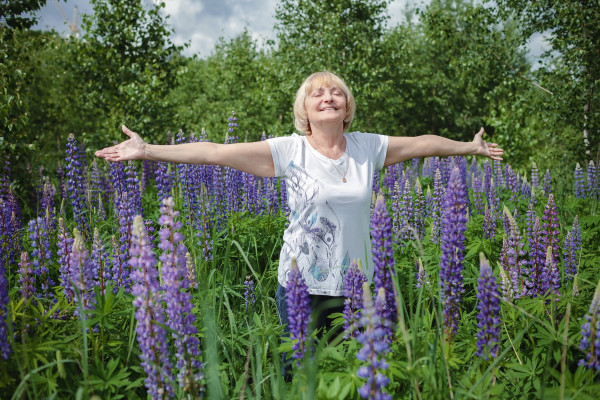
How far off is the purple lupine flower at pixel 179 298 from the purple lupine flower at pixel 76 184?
123 inches

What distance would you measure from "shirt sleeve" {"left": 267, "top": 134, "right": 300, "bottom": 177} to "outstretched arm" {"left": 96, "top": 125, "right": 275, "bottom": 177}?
0.05 m

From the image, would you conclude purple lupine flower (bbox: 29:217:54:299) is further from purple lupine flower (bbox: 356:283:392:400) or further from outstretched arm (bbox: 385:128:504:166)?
outstretched arm (bbox: 385:128:504:166)

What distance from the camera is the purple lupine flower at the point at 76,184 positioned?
16.7 ft

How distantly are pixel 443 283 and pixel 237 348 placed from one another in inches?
64.1

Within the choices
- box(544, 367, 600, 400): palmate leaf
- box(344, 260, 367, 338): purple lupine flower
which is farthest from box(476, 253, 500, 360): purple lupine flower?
box(344, 260, 367, 338): purple lupine flower

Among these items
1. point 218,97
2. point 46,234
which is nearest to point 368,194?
→ point 46,234

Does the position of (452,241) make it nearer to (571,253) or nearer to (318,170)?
(318,170)

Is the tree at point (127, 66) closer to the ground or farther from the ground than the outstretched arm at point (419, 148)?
farther from the ground

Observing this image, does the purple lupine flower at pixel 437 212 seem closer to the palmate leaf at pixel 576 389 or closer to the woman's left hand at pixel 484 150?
the woman's left hand at pixel 484 150

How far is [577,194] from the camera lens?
7.20 meters

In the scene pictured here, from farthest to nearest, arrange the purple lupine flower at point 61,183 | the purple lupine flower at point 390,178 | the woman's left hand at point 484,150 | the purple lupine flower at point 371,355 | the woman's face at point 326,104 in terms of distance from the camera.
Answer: the purple lupine flower at point 390,178 < the purple lupine flower at point 61,183 < the woman's left hand at point 484,150 < the woman's face at point 326,104 < the purple lupine flower at point 371,355

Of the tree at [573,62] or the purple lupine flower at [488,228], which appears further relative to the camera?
the tree at [573,62]

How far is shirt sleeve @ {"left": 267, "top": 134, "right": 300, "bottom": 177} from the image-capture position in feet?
11.5

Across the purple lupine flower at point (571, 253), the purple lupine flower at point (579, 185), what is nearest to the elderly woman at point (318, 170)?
the purple lupine flower at point (571, 253)
